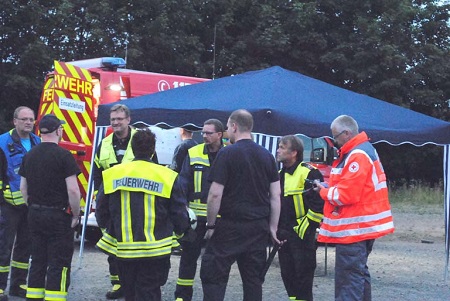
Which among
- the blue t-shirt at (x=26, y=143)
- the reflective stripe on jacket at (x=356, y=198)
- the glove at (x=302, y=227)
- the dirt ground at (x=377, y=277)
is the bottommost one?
the dirt ground at (x=377, y=277)

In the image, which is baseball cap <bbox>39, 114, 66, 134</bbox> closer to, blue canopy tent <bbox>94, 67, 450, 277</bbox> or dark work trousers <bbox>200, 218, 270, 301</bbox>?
dark work trousers <bbox>200, 218, 270, 301</bbox>

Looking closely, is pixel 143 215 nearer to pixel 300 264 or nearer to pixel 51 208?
pixel 51 208

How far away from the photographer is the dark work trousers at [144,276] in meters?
6.16

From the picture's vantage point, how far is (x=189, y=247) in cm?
817

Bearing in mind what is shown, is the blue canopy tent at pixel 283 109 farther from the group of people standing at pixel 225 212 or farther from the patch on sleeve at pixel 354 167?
the patch on sleeve at pixel 354 167

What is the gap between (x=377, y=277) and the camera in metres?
11.1

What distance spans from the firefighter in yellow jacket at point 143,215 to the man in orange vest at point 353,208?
56.8 inches

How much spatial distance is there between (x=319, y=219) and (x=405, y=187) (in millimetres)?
21648

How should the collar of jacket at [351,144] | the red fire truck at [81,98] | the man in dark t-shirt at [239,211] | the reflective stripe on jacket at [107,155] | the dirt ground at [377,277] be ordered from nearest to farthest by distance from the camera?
the man in dark t-shirt at [239,211]
the collar of jacket at [351,144]
the reflective stripe on jacket at [107,155]
the dirt ground at [377,277]
the red fire truck at [81,98]

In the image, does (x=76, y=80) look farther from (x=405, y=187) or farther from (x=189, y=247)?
(x=405, y=187)

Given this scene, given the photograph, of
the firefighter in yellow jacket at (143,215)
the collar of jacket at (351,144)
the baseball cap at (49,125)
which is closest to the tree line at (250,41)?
the baseball cap at (49,125)

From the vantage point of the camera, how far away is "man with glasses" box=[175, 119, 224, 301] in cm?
811

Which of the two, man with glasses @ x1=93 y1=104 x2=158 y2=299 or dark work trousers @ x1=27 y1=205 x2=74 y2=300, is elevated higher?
man with glasses @ x1=93 y1=104 x2=158 y2=299

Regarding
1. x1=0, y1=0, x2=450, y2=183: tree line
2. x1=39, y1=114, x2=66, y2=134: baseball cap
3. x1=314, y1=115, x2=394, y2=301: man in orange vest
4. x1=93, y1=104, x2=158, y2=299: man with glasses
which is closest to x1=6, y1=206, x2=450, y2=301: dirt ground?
x1=93, y1=104, x2=158, y2=299: man with glasses
